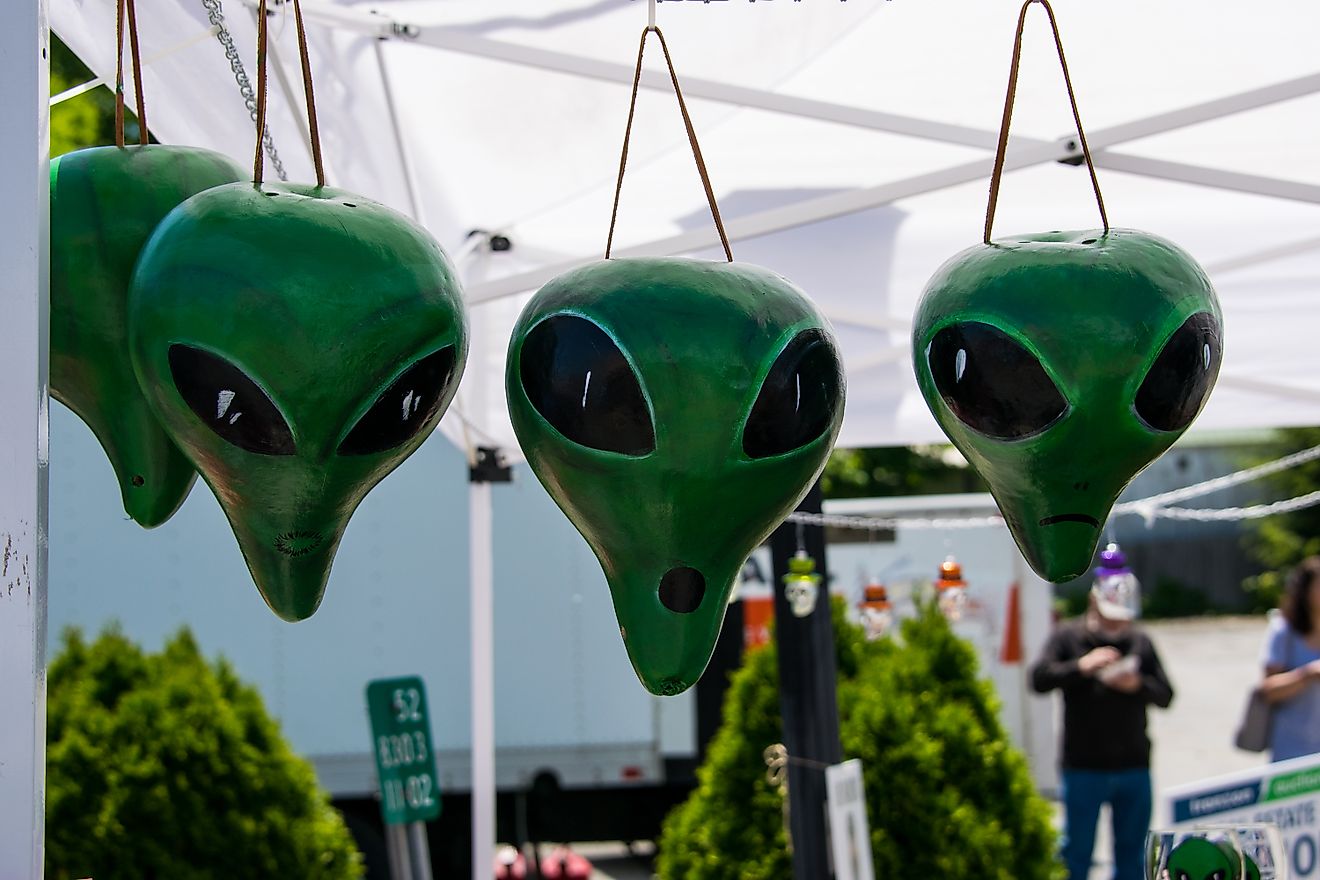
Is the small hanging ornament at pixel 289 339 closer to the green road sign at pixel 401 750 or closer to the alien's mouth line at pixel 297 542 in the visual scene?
the alien's mouth line at pixel 297 542

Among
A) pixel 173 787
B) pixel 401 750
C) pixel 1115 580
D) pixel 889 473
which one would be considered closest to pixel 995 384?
pixel 401 750

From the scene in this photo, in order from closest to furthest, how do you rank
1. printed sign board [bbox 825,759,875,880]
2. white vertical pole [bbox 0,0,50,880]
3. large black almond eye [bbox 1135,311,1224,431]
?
white vertical pole [bbox 0,0,50,880]
large black almond eye [bbox 1135,311,1224,431]
printed sign board [bbox 825,759,875,880]

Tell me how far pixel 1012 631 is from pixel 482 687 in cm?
551

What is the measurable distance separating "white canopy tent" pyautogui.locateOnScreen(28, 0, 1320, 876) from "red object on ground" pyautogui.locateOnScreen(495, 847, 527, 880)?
322 centimetres

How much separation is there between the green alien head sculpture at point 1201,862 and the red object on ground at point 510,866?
232 inches

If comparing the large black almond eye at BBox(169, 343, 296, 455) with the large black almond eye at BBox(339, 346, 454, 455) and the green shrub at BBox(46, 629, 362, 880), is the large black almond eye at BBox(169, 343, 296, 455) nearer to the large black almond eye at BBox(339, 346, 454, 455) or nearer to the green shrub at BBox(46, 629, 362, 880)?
the large black almond eye at BBox(339, 346, 454, 455)

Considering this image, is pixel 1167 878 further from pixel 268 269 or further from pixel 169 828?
pixel 169 828

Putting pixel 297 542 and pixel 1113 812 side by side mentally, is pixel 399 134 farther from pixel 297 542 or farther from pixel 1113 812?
pixel 1113 812

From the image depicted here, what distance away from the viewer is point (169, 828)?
4.86 meters

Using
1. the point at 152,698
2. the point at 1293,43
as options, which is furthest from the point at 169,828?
the point at 1293,43

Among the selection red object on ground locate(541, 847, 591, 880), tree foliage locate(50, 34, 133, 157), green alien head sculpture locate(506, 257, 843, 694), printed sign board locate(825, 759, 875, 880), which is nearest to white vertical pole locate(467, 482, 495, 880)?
printed sign board locate(825, 759, 875, 880)

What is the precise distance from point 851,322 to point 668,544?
278 centimetres

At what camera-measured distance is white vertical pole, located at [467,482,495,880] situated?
3.92 metres

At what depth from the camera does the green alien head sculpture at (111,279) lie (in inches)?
39.0
